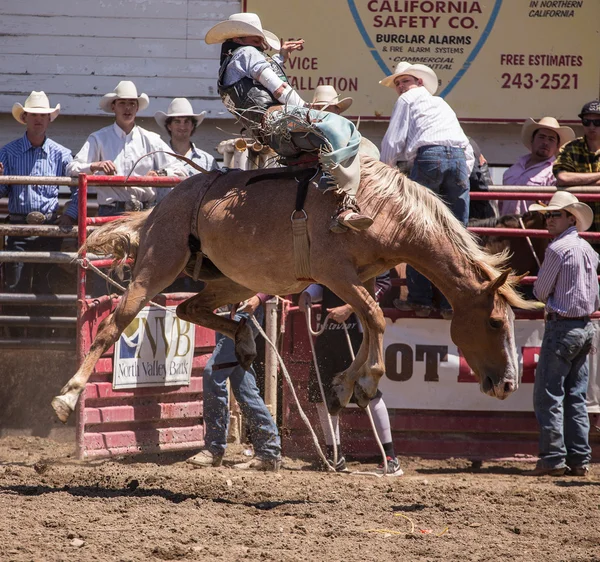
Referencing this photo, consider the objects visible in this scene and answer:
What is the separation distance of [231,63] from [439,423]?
11.5 feet

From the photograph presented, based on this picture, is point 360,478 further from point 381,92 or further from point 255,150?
point 381,92

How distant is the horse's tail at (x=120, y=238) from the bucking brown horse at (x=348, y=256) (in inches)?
4.0

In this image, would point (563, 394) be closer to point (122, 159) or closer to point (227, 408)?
point (227, 408)

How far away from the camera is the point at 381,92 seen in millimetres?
9133

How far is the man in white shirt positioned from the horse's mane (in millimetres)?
2288

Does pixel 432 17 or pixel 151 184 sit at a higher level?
pixel 432 17

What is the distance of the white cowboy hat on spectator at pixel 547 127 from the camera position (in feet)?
27.0

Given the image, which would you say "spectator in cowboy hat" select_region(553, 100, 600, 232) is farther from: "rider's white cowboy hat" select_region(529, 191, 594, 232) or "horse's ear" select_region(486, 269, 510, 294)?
"horse's ear" select_region(486, 269, 510, 294)

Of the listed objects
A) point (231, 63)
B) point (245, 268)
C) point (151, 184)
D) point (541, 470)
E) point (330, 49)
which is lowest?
point (541, 470)

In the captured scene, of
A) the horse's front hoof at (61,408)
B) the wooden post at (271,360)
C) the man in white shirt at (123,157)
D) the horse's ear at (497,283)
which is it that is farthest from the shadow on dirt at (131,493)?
the man in white shirt at (123,157)

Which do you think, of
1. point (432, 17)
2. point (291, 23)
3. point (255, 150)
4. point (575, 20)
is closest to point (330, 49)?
point (291, 23)

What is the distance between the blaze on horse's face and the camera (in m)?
5.61

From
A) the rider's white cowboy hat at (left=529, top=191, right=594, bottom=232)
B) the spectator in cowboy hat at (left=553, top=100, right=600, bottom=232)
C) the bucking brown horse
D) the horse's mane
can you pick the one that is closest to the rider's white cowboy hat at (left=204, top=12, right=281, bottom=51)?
the bucking brown horse

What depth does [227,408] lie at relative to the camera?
7188mm
